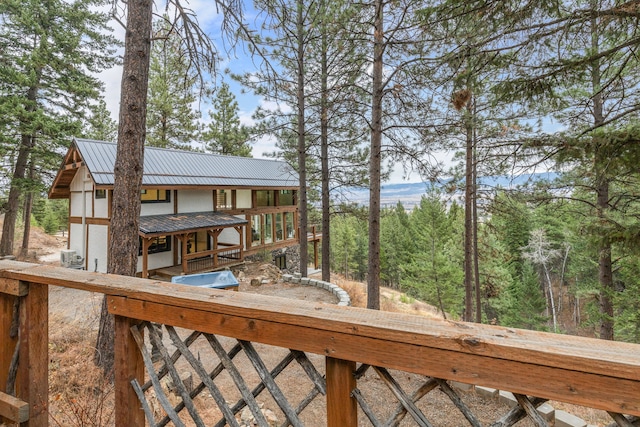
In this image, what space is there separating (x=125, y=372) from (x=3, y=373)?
105cm

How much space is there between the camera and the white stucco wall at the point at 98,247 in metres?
11.3

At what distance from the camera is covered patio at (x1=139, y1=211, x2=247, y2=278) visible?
10578mm

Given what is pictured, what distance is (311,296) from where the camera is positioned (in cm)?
953

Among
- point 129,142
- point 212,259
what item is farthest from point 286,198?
point 129,142

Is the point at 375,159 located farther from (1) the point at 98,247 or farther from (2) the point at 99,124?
(2) the point at 99,124

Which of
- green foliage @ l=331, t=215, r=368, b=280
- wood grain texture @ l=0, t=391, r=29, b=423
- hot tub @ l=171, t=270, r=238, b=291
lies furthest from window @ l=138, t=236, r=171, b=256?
green foliage @ l=331, t=215, r=368, b=280

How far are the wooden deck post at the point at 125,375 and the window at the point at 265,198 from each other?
50.4ft

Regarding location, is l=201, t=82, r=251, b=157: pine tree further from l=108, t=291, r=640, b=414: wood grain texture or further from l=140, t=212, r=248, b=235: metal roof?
l=108, t=291, r=640, b=414: wood grain texture

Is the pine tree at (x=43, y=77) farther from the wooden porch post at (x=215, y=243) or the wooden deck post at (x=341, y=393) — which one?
the wooden deck post at (x=341, y=393)

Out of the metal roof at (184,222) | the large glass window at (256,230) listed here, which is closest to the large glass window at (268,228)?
the large glass window at (256,230)

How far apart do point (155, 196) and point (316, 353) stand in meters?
12.7

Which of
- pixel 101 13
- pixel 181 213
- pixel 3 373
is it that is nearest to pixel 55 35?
pixel 101 13

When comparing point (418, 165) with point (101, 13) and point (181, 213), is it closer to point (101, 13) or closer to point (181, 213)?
point (181, 213)

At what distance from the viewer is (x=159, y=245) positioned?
12102 mm
